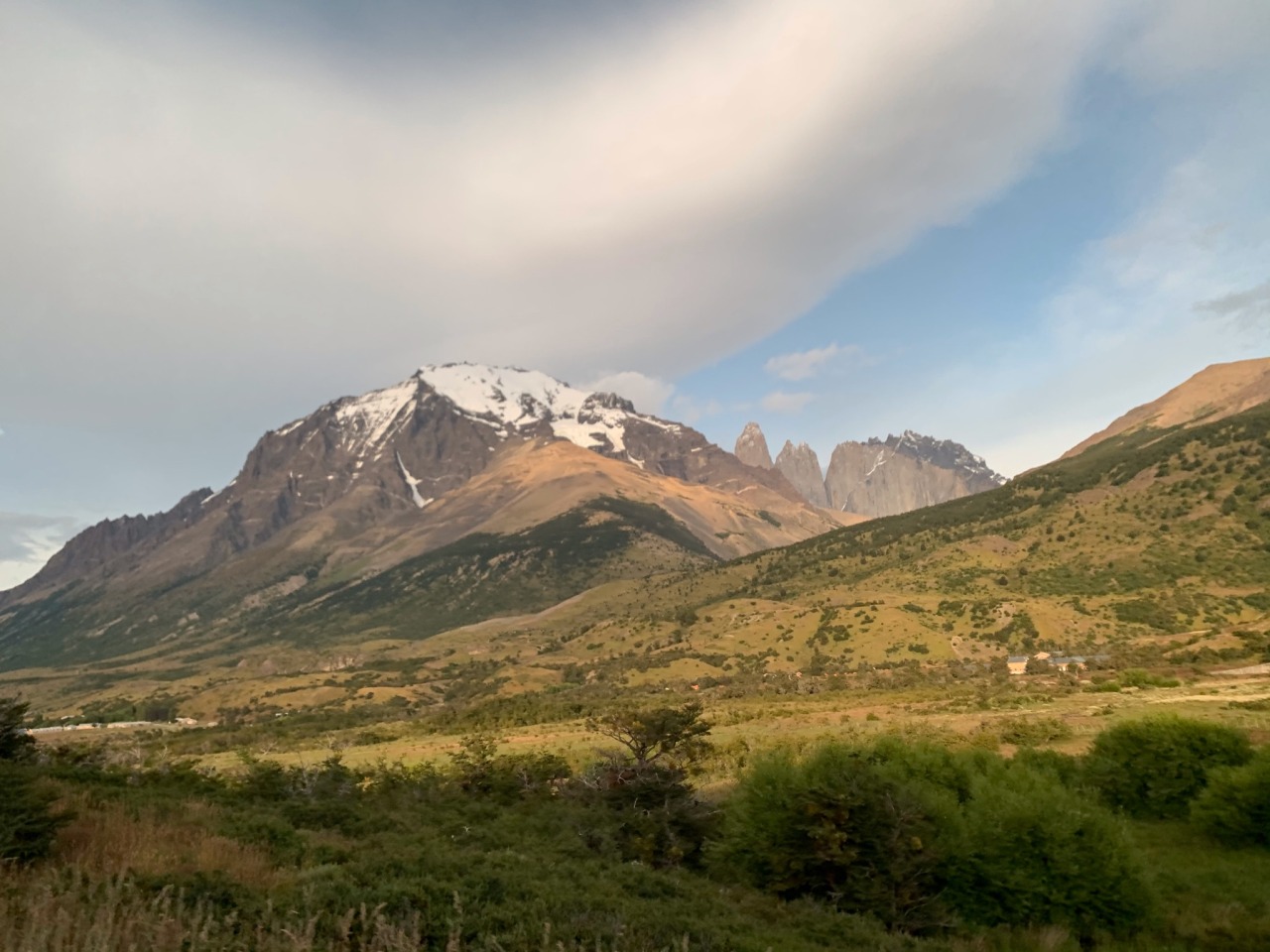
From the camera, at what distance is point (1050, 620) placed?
111 m

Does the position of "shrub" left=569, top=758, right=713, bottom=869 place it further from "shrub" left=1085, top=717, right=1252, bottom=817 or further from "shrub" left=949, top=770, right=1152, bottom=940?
"shrub" left=1085, top=717, right=1252, bottom=817

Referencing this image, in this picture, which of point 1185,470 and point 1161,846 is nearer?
point 1161,846

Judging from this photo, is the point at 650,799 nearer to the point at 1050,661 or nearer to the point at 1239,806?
the point at 1239,806

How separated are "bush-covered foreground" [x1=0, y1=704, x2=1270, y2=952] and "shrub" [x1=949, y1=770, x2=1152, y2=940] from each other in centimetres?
6

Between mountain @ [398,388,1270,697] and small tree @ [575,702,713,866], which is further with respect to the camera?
mountain @ [398,388,1270,697]

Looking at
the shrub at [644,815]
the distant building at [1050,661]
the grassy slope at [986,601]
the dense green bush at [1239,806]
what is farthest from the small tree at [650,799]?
the grassy slope at [986,601]

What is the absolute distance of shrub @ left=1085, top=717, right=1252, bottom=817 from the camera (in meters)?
31.9

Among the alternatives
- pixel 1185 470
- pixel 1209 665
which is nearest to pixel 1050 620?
pixel 1209 665

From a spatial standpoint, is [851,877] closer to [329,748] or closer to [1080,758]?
[1080,758]

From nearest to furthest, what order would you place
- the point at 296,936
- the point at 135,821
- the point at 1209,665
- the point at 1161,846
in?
the point at 296,936
the point at 135,821
the point at 1161,846
the point at 1209,665

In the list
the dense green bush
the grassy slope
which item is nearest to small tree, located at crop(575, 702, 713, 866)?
the dense green bush

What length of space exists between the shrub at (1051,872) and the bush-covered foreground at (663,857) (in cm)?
6

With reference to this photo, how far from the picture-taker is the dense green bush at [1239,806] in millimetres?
26672

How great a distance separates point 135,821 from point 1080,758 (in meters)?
39.9
